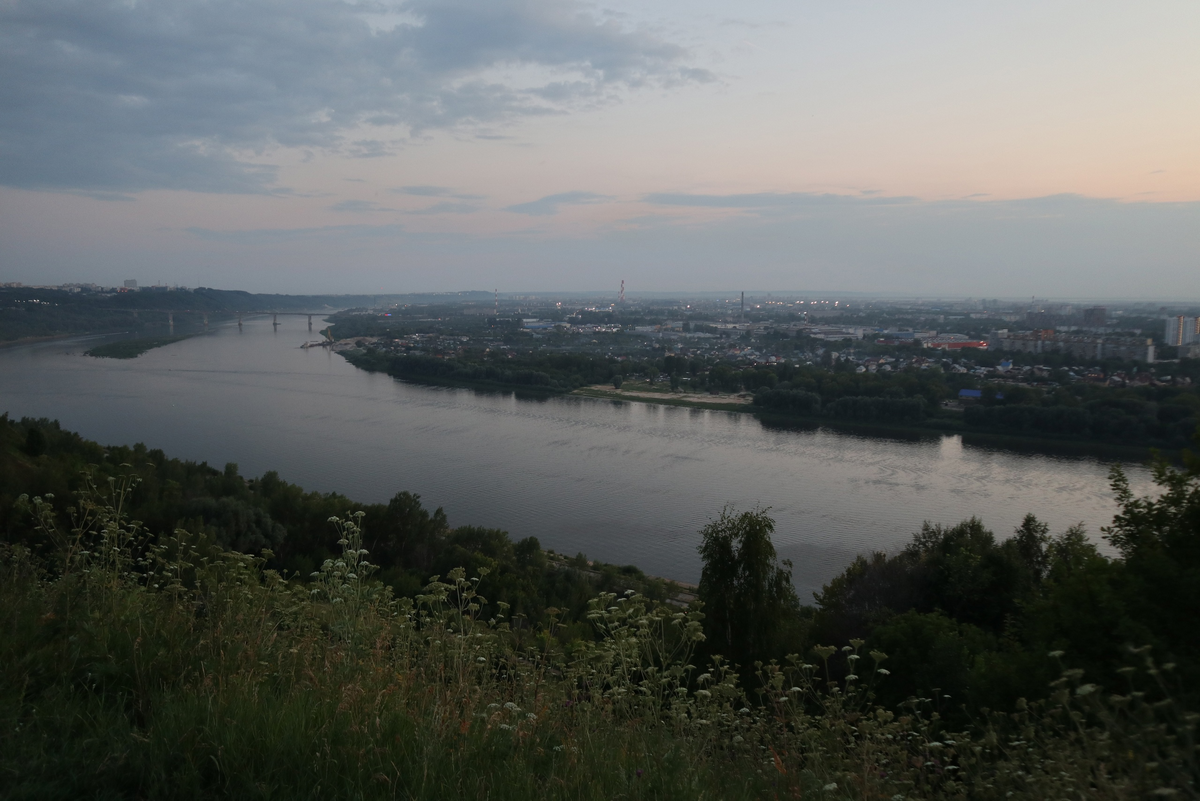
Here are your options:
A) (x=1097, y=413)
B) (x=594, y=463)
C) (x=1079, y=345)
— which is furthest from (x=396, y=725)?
(x=1079, y=345)

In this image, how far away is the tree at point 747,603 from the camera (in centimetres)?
316

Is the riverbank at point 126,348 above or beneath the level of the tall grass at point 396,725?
above

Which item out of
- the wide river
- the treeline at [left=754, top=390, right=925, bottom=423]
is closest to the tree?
the wide river

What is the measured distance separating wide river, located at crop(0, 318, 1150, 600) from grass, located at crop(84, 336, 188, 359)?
4490 millimetres

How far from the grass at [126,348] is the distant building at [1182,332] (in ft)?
88.8

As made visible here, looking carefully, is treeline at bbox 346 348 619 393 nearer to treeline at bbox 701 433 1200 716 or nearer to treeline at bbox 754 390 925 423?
treeline at bbox 754 390 925 423

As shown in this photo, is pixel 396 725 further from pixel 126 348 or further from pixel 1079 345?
pixel 126 348

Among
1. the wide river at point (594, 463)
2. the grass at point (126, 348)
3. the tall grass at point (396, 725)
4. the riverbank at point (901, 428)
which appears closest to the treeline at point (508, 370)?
the riverbank at point (901, 428)

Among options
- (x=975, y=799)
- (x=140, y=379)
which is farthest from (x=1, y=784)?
(x=140, y=379)

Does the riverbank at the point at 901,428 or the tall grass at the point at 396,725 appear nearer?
the tall grass at the point at 396,725

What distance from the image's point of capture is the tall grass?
725 millimetres

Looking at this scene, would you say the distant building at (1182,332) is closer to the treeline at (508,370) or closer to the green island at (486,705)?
the treeline at (508,370)

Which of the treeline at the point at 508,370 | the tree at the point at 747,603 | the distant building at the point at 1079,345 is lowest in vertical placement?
the tree at the point at 747,603

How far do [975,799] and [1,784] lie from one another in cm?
101
